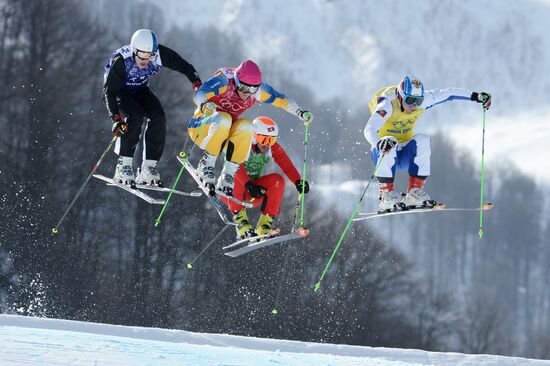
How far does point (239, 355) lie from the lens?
13781 mm

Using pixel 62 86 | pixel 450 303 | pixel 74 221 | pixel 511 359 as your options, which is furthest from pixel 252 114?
pixel 511 359

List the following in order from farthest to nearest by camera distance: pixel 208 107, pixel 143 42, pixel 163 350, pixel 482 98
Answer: pixel 482 98
pixel 143 42
pixel 208 107
pixel 163 350

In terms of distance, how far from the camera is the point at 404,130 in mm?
14750

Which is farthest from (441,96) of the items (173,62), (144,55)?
(144,55)

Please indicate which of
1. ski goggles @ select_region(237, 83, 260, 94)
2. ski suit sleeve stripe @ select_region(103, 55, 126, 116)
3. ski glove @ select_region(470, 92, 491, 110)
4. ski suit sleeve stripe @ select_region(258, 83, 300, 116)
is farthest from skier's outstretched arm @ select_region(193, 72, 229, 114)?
ski glove @ select_region(470, 92, 491, 110)

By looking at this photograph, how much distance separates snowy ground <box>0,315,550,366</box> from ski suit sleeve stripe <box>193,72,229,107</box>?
3042 millimetres

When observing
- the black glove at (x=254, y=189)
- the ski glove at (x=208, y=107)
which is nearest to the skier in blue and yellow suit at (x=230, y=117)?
the ski glove at (x=208, y=107)

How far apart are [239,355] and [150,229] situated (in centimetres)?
2739

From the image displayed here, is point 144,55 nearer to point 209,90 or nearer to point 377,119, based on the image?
point 209,90

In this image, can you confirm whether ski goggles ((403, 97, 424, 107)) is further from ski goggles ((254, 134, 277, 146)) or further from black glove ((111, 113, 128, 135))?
black glove ((111, 113, 128, 135))

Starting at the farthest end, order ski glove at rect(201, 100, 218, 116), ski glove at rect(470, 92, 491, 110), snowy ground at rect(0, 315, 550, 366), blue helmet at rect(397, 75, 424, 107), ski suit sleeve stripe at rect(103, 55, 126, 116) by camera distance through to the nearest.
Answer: ski glove at rect(470, 92, 491, 110) < blue helmet at rect(397, 75, 424, 107) < ski suit sleeve stripe at rect(103, 55, 126, 116) < ski glove at rect(201, 100, 218, 116) < snowy ground at rect(0, 315, 550, 366)

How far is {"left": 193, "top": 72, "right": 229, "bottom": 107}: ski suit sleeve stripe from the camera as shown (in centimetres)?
1391

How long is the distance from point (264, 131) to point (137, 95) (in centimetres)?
169

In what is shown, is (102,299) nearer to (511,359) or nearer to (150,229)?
(150,229)
